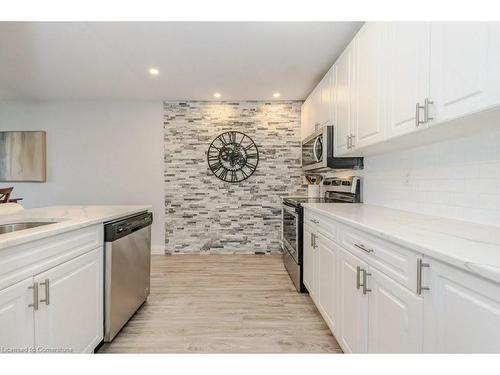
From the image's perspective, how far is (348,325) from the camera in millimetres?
1559

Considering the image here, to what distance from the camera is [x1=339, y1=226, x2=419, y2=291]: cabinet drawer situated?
101cm

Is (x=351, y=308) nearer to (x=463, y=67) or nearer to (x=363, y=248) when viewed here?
(x=363, y=248)

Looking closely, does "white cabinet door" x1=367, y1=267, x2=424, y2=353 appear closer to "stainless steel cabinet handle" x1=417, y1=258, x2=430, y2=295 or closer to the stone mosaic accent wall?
"stainless steel cabinet handle" x1=417, y1=258, x2=430, y2=295

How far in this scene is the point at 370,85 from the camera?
194cm

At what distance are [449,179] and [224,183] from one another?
3.10 meters

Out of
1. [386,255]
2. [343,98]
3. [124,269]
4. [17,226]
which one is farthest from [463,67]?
[17,226]

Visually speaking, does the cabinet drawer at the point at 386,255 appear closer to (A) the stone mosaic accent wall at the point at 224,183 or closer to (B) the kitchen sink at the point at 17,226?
(B) the kitchen sink at the point at 17,226

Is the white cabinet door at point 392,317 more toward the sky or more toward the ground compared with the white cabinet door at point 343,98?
more toward the ground

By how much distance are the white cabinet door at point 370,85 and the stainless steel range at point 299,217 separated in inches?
29.4

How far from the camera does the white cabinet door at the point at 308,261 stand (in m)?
2.38

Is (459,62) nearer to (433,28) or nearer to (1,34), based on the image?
(433,28)

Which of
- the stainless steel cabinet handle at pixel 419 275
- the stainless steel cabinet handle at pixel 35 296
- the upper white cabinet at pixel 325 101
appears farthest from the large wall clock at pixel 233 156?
the stainless steel cabinet handle at pixel 419 275

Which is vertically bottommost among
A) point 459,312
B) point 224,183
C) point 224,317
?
point 224,317

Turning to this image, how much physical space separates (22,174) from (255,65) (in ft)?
12.7
